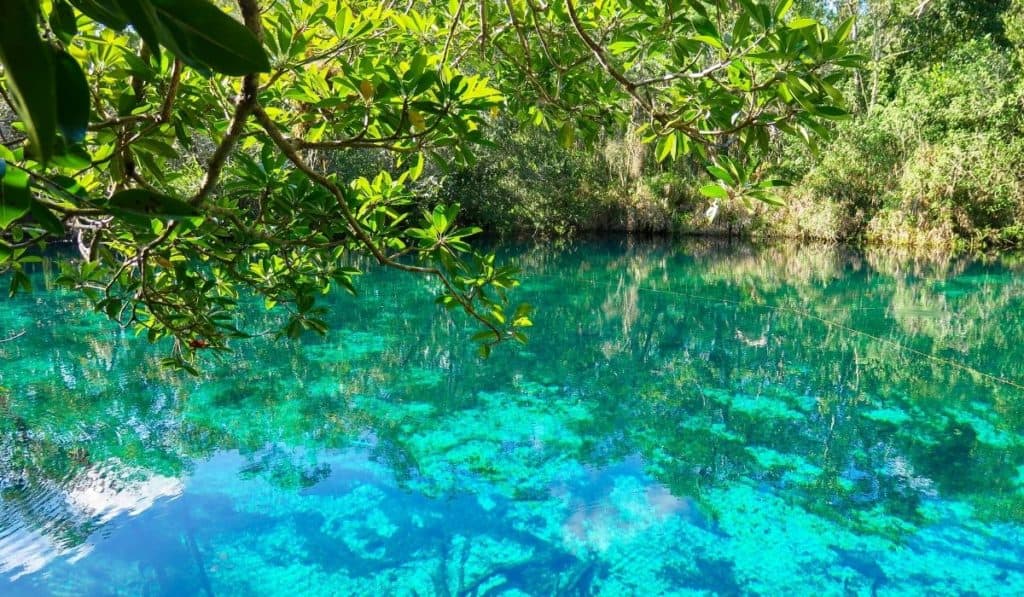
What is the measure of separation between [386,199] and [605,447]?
357 cm

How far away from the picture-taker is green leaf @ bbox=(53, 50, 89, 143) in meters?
0.34

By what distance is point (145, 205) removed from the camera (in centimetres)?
48

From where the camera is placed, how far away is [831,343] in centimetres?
749

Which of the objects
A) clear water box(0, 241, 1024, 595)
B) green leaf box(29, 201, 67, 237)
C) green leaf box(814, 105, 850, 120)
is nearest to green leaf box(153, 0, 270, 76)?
green leaf box(29, 201, 67, 237)

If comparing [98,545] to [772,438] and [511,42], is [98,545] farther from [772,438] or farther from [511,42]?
[772,438]

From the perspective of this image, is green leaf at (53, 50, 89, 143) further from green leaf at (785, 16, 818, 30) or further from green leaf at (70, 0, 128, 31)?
green leaf at (785, 16, 818, 30)

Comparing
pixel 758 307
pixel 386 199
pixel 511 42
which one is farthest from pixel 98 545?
pixel 758 307

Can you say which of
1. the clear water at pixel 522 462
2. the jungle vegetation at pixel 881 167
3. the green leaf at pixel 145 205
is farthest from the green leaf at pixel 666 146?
the jungle vegetation at pixel 881 167

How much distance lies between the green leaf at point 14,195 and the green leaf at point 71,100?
0.34 ft

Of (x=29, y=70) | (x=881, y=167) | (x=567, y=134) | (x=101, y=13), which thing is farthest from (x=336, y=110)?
(x=881, y=167)

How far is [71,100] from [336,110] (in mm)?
919

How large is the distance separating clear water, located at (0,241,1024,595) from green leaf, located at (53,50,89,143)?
10.3 feet

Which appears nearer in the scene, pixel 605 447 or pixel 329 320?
pixel 605 447

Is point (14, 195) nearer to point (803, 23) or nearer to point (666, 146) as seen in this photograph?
point (803, 23)
